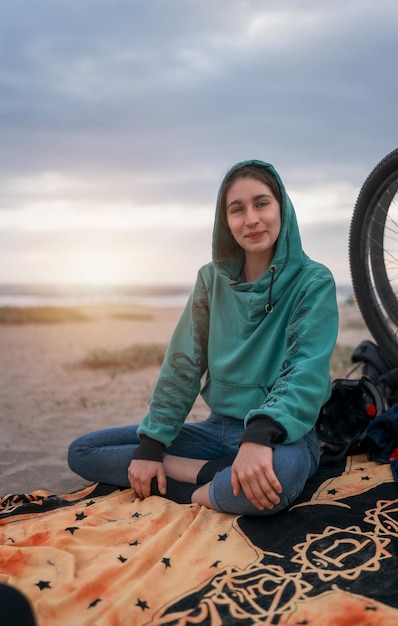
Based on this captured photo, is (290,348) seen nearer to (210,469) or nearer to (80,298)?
(210,469)

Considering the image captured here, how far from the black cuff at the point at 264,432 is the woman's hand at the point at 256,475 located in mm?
20

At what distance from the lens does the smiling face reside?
274 centimetres

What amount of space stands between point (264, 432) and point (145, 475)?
728 mm

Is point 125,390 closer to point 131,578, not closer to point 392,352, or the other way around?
point 392,352

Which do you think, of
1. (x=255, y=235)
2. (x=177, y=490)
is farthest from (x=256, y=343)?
(x=177, y=490)

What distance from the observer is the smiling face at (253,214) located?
2738 millimetres

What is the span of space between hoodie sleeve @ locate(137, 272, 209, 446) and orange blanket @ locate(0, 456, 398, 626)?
33 centimetres

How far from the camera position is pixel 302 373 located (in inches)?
97.7

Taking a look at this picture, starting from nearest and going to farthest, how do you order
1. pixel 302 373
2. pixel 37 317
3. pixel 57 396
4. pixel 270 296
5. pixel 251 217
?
pixel 302 373, pixel 251 217, pixel 270 296, pixel 57 396, pixel 37 317

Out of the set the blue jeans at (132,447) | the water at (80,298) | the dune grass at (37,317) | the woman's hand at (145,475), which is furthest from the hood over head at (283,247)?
the water at (80,298)

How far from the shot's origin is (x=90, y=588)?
6.56ft

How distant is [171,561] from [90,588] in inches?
11.9

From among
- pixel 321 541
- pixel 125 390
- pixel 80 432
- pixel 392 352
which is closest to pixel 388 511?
pixel 321 541

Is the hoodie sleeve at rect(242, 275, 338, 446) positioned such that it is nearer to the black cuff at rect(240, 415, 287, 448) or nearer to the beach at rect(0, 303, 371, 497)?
the black cuff at rect(240, 415, 287, 448)
